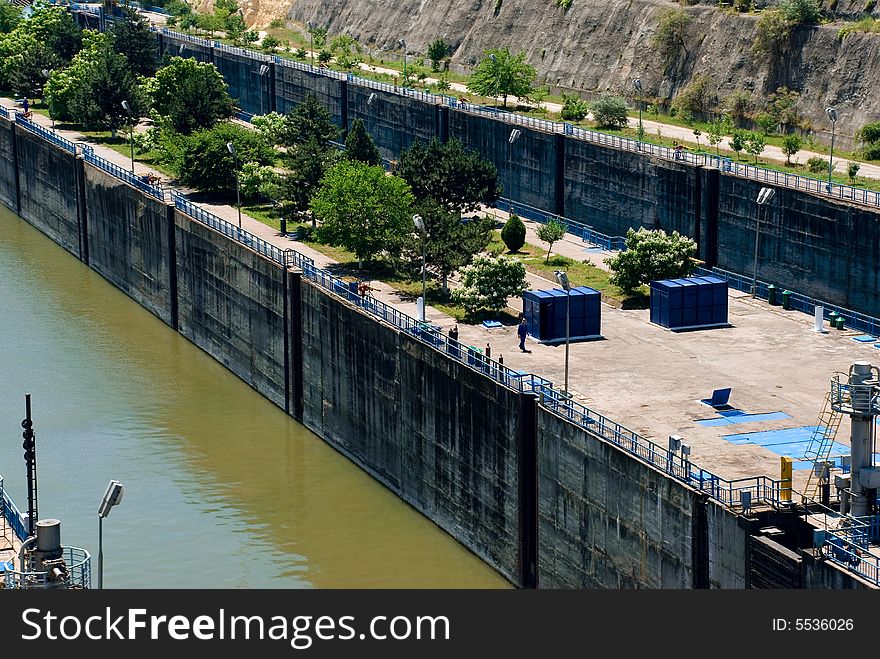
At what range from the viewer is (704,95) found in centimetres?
10488

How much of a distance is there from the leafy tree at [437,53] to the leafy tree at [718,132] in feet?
128

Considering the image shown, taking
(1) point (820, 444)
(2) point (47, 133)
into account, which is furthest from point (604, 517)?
(2) point (47, 133)

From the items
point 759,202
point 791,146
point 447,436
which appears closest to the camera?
point 447,436

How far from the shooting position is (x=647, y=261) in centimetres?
7525

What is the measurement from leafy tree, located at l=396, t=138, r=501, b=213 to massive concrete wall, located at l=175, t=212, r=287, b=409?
11.0m

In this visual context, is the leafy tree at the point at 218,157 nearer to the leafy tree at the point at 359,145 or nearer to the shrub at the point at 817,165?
the leafy tree at the point at 359,145

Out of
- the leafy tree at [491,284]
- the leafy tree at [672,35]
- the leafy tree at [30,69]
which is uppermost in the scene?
the leafy tree at [672,35]

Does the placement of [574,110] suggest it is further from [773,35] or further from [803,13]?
[803,13]

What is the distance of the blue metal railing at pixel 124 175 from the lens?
99.3 metres

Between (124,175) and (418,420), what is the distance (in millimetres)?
45110

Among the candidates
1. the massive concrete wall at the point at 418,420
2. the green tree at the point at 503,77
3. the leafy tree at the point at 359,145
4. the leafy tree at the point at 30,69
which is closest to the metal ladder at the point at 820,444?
the massive concrete wall at the point at 418,420

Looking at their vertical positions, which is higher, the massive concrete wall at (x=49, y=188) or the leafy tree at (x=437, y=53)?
the leafy tree at (x=437, y=53)

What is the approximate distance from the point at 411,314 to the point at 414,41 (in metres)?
73.0
